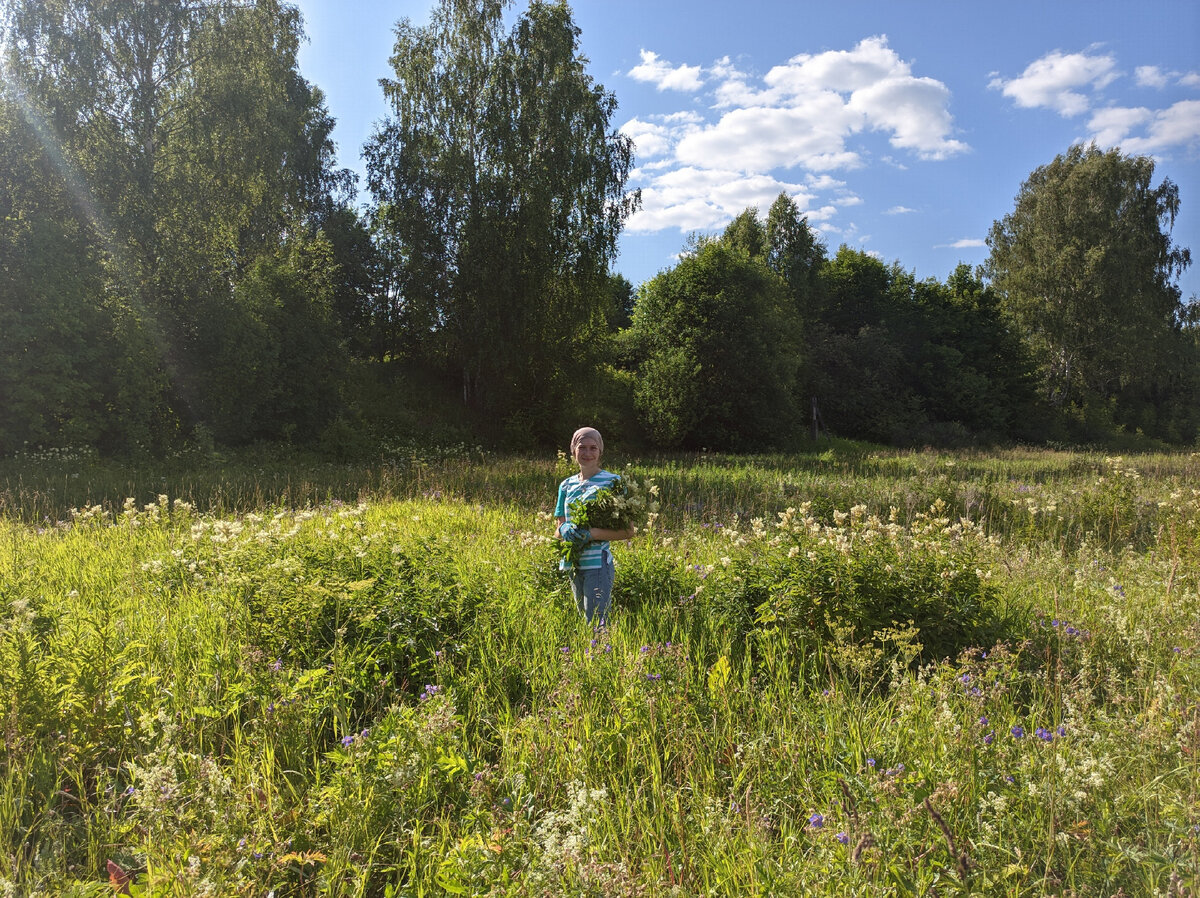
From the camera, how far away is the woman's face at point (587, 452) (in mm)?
4227

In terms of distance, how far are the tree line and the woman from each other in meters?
14.4

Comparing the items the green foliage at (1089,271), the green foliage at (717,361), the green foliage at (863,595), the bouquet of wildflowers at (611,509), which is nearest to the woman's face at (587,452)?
the bouquet of wildflowers at (611,509)

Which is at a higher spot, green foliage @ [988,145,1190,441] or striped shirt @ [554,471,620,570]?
green foliage @ [988,145,1190,441]

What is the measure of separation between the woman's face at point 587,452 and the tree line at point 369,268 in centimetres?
1444

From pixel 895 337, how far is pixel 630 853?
38.0m

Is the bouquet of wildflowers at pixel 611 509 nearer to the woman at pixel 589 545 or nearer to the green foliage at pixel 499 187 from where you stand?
the woman at pixel 589 545

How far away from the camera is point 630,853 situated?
2248mm

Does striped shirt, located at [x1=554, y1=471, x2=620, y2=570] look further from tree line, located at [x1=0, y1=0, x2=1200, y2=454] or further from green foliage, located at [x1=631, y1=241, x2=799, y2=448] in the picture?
green foliage, located at [x1=631, y1=241, x2=799, y2=448]

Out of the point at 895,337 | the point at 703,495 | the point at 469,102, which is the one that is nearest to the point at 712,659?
the point at 703,495

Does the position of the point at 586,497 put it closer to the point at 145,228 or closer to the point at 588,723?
the point at 588,723

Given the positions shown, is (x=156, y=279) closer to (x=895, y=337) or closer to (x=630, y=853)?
(x=630, y=853)

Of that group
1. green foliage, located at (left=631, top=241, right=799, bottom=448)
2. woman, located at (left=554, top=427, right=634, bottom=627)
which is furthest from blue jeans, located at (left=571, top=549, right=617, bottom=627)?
green foliage, located at (left=631, top=241, right=799, bottom=448)

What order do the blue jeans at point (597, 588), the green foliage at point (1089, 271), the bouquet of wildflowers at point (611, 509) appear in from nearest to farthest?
the bouquet of wildflowers at point (611, 509)
the blue jeans at point (597, 588)
the green foliage at point (1089, 271)

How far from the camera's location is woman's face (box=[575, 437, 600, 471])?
4.23 m
